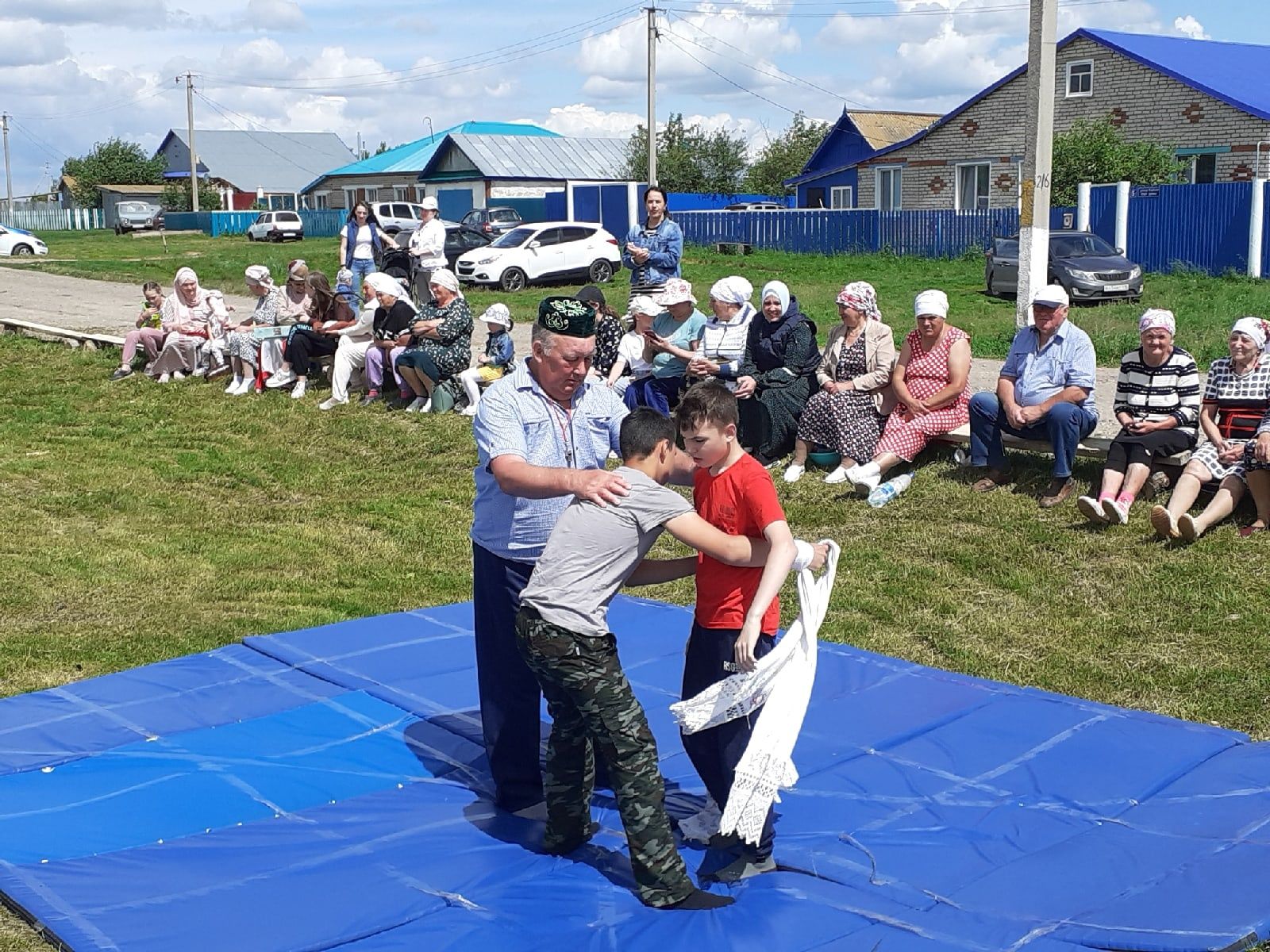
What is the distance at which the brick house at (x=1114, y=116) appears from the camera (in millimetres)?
29812

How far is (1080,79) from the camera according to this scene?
33.5m

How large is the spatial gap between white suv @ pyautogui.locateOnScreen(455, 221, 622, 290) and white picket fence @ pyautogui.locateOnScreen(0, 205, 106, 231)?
45810 millimetres

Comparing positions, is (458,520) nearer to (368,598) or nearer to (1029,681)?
(368,598)

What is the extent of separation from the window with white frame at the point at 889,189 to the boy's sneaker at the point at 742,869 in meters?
35.6

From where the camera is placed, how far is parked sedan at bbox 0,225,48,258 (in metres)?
38.0

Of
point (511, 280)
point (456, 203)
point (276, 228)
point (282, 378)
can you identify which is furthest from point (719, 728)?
point (456, 203)

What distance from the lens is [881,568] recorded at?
26.6 feet

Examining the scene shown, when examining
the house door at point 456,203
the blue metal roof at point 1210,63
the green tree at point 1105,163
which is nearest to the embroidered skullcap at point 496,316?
the green tree at point 1105,163

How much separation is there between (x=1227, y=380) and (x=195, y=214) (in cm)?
5294

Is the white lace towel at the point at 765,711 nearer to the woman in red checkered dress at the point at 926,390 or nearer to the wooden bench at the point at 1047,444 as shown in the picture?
the wooden bench at the point at 1047,444

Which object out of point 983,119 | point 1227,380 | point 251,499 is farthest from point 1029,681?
point 983,119

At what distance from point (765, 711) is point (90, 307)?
20254 millimetres

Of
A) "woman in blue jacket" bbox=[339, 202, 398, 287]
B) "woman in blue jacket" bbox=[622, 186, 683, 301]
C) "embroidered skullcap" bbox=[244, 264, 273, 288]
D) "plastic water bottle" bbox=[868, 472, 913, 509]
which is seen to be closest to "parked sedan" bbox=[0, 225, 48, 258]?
"woman in blue jacket" bbox=[339, 202, 398, 287]

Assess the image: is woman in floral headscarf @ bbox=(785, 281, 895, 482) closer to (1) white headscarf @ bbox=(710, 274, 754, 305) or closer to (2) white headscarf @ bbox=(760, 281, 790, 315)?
(2) white headscarf @ bbox=(760, 281, 790, 315)
